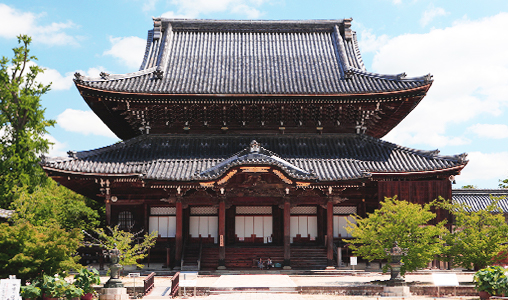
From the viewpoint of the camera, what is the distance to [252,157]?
76.1 feet

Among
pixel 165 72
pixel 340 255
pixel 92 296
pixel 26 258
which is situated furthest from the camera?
pixel 165 72

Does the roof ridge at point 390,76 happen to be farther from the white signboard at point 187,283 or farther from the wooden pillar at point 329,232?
the white signboard at point 187,283

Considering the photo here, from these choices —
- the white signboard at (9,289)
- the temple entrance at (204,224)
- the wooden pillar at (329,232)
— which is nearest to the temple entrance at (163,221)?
the temple entrance at (204,224)

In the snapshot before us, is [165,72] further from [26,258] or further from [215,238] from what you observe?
[26,258]

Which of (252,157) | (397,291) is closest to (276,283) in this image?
(397,291)

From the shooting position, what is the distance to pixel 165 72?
29.4 meters

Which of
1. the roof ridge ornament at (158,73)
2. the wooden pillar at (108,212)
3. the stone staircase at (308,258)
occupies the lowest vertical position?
the stone staircase at (308,258)

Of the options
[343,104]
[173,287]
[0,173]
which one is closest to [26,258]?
[173,287]

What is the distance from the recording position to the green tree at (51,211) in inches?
1148

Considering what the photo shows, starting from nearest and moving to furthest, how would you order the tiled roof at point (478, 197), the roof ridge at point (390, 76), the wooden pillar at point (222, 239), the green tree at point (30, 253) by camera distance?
the green tree at point (30, 253)
the wooden pillar at point (222, 239)
the roof ridge at point (390, 76)
the tiled roof at point (478, 197)

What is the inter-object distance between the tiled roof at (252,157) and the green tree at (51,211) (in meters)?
6.61

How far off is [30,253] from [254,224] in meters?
13.3

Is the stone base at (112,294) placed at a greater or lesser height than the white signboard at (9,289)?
lesser

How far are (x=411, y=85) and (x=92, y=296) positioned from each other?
19942mm
